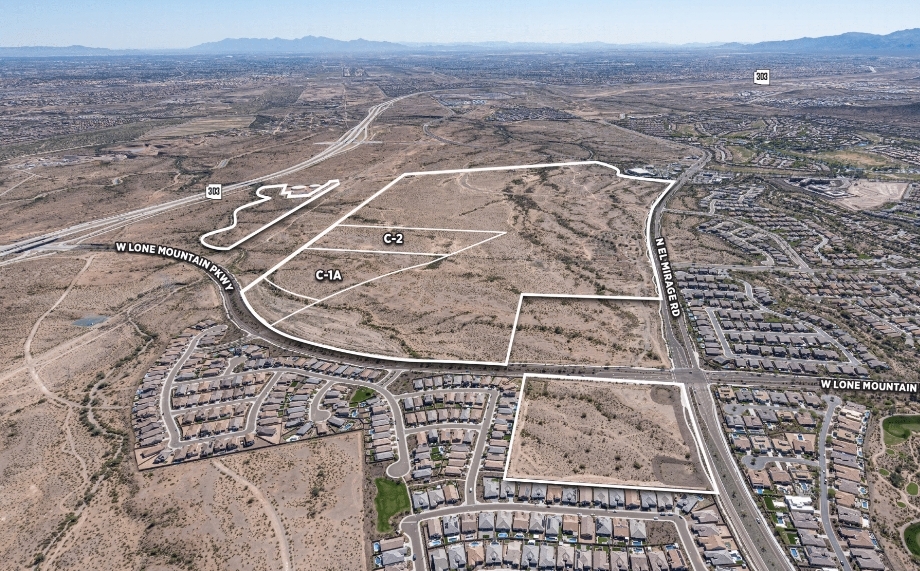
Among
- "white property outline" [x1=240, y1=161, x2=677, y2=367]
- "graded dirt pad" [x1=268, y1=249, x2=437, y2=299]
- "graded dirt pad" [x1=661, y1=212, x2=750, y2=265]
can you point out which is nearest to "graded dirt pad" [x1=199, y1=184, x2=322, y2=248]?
"white property outline" [x1=240, y1=161, x2=677, y2=367]

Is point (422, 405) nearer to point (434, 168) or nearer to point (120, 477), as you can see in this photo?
point (120, 477)

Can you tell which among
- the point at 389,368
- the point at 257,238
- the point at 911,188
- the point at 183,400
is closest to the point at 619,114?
the point at 911,188

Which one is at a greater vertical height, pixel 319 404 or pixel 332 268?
pixel 332 268

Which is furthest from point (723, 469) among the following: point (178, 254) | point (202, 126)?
point (202, 126)

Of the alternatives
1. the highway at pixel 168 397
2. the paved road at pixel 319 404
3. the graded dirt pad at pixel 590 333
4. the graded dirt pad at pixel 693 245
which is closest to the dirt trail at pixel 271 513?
the highway at pixel 168 397

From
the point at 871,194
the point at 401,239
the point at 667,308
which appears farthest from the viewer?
the point at 871,194

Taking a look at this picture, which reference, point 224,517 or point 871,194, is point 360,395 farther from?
point 871,194
